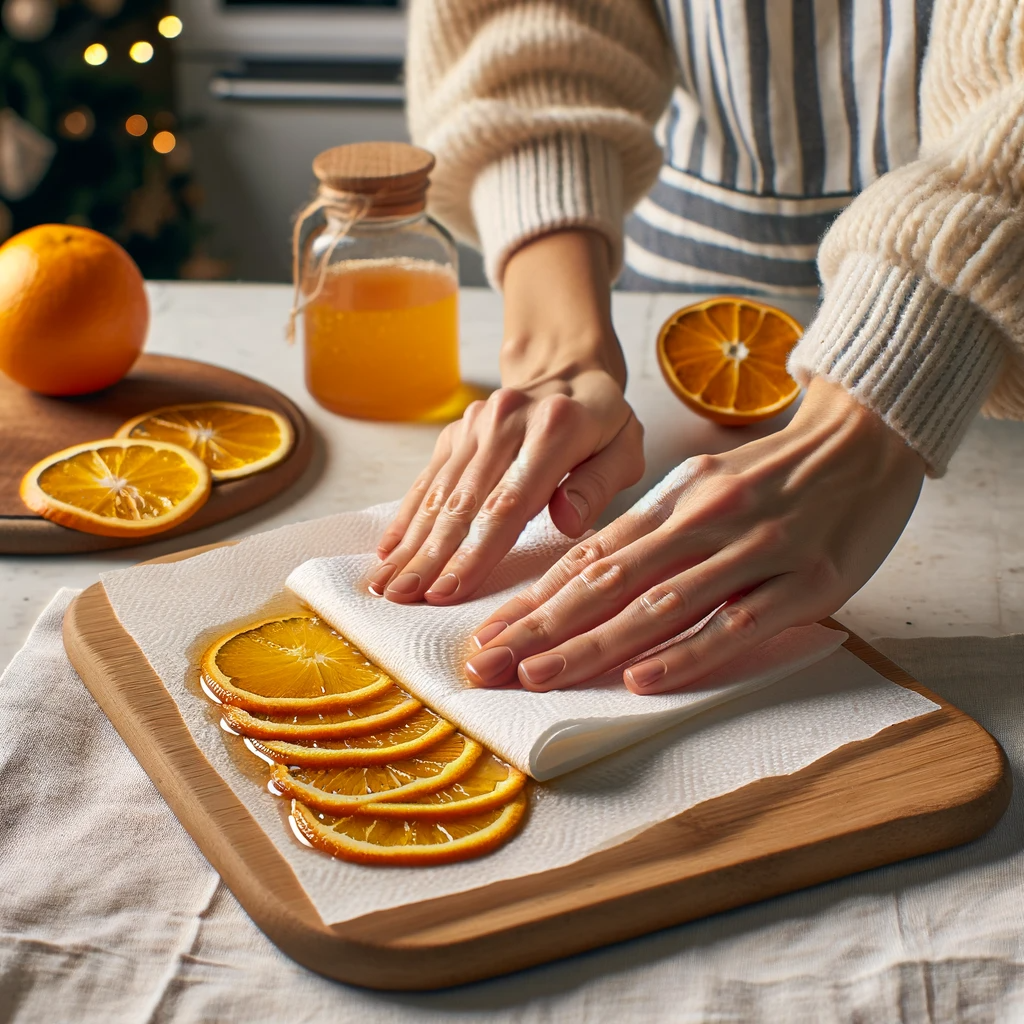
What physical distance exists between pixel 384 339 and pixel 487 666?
583mm

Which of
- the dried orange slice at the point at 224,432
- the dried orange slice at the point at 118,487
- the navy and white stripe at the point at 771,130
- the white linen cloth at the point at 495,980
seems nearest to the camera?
the white linen cloth at the point at 495,980

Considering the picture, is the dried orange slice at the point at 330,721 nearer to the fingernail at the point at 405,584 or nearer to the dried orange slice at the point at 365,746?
the dried orange slice at the point at 365,746

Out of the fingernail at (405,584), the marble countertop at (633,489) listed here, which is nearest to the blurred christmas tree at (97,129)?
the marble countertop at (633,489)

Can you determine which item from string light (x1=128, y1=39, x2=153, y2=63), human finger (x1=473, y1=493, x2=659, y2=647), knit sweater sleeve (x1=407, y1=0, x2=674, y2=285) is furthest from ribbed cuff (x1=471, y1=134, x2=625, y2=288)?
string light (x1=128, y1=39, x2=153, y2=63)

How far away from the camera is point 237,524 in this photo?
1225 mm

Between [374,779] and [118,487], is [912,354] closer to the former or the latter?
[374,779]

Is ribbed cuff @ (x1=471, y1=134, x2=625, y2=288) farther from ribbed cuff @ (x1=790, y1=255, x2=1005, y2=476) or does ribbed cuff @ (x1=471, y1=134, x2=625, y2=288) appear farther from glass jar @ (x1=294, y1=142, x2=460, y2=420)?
ribbed cuff @ (x1=790, y1=255, x2=1005, y2=476)

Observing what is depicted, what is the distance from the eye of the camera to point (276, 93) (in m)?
3.51

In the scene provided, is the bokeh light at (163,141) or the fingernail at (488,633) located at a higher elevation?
the fingernail at (488,633)

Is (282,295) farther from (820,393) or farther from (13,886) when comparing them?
(13,886)

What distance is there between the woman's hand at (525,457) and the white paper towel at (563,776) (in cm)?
13

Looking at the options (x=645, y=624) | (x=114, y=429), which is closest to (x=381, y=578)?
(x=645, y=624)

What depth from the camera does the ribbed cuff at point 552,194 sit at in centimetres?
137

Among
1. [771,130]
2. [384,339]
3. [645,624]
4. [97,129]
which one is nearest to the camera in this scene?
[645,624]
